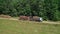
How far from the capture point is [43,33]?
15617 millimetres

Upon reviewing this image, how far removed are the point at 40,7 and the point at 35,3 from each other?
1107mm

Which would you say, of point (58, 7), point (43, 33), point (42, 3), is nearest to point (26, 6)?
point (42, 3)

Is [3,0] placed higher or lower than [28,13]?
higher

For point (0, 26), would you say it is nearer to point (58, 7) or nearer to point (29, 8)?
point (29, 8)

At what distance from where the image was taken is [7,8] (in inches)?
1262

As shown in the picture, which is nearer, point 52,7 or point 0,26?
point 0,26

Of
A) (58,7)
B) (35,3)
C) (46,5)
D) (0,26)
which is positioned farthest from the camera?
(58,7)

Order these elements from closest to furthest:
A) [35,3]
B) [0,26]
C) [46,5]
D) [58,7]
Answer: [0,26] < [35,3] < [46,5] < [58,7]

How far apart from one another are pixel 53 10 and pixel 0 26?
1691 centimetres

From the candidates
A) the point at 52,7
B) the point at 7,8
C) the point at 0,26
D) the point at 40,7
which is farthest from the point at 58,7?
the point at 0,26

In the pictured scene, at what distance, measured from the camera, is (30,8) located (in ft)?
107

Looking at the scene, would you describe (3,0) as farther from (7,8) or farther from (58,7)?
(58,7)

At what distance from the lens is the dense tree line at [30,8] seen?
3177 cm

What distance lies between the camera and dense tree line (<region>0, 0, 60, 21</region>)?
104ft
